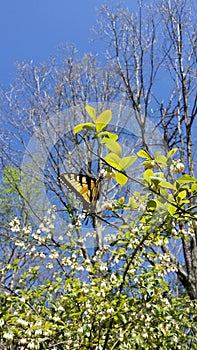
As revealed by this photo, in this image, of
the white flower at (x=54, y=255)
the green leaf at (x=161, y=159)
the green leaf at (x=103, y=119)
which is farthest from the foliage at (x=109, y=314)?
the green leaf at (x=103, y=119)

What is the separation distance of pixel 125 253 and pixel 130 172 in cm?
138

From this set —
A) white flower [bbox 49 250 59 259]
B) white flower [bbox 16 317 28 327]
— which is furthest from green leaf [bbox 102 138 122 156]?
white flower [bbox 49 250 59 259]

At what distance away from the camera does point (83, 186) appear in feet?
1.98

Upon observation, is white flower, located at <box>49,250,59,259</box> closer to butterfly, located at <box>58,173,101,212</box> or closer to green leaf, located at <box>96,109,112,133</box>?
butterfly, located at <box>58,173,101,212</box>

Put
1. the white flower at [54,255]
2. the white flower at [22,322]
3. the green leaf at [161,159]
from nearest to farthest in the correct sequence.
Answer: the green leaf at [161,159], the white flower at [22,322], the white flower at [54,255]

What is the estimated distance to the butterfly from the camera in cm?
59

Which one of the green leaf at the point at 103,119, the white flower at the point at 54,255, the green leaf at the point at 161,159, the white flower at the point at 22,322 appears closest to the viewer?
the green leaf at the point at 103,119

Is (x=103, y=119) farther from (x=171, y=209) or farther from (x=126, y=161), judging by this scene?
(x=171, y=209)

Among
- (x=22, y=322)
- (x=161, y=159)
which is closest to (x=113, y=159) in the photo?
(x=161, y=159)

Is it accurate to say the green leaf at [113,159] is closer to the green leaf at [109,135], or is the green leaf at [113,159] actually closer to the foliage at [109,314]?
the green leaf at [109,135]

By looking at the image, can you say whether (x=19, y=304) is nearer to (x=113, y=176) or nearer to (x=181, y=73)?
(x=113, y=176)

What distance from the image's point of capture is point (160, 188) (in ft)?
2.15

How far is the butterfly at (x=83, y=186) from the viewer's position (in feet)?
1.92

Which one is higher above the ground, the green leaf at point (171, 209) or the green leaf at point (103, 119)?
the green leaf at point (103, 119)
